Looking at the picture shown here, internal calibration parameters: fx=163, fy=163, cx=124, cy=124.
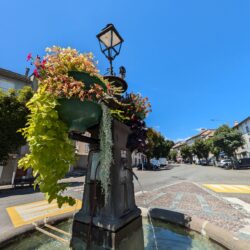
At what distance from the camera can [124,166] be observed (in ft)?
8.03

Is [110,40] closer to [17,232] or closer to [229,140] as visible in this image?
[17,232]

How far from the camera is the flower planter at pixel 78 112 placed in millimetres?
1835

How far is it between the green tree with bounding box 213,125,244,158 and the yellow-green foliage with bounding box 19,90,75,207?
113 ft

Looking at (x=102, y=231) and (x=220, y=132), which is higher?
(x=220, y=132)

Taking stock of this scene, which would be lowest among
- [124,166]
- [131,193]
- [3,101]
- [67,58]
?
[131,193]

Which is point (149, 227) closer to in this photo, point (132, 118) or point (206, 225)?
point (206, 225)

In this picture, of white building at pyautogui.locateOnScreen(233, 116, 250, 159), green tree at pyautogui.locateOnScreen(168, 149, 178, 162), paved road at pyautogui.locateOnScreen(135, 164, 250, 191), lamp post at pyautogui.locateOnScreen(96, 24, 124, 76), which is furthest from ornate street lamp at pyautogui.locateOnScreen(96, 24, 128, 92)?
green tree at pyautogui.locateOnScreen(168, 149, 178, 162)

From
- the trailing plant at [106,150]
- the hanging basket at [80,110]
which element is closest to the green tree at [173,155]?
the trailing plant at [106,150]

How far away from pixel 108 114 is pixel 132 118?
54cm

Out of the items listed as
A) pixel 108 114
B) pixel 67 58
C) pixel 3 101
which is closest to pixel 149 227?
pixel 108 114

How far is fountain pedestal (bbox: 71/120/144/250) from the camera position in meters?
2.05

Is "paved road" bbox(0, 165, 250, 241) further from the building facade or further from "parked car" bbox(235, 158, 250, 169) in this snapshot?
"parked car" bbox(235, 158, 250, 169)

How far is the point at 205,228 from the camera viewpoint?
2869 mm

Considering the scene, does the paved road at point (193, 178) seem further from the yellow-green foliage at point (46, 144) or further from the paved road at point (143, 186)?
the yellow-green foliage at point (46, 144)
